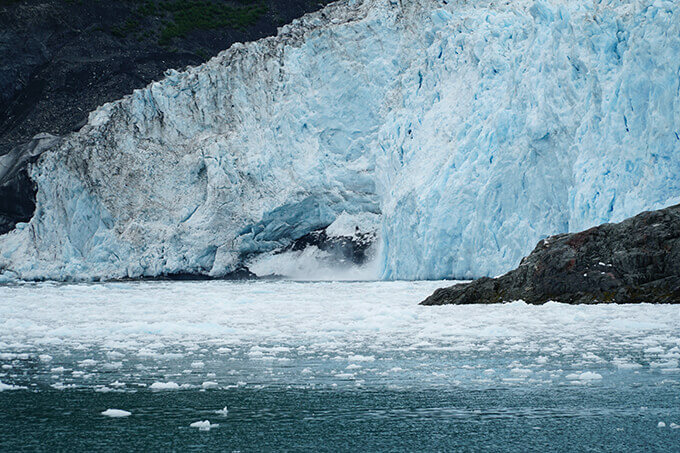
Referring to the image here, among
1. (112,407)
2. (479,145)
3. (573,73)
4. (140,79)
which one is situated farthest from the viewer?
(140,79)

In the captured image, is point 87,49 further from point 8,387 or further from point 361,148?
point 8,387

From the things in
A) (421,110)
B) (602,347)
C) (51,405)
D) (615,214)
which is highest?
(421,110)

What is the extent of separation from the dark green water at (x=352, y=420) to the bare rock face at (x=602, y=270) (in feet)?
21.2

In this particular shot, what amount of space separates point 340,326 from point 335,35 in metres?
18.1

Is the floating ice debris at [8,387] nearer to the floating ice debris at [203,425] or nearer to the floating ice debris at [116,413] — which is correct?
the floating ice debris at [116,413]

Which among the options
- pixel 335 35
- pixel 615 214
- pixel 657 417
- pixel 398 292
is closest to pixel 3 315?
pixel 398 292

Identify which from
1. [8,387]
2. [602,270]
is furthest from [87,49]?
[8,387]

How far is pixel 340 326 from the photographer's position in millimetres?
9828

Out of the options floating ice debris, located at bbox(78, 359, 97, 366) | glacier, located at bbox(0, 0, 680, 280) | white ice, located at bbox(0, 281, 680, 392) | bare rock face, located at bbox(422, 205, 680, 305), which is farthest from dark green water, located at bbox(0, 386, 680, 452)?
glacier, located at bbox(0, 0, 680, 280)

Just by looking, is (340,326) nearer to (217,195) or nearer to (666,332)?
(666,332)

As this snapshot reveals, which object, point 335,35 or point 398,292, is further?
point 335,35

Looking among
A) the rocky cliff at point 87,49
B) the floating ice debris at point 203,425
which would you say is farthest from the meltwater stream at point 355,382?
the rocky cliff at point 87,49

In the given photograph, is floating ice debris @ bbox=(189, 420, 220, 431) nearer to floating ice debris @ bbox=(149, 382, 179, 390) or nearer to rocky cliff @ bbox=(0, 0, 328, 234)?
floating ice debris @ bbox=(149, 382, 179, 390)

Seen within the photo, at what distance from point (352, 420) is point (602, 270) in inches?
323
